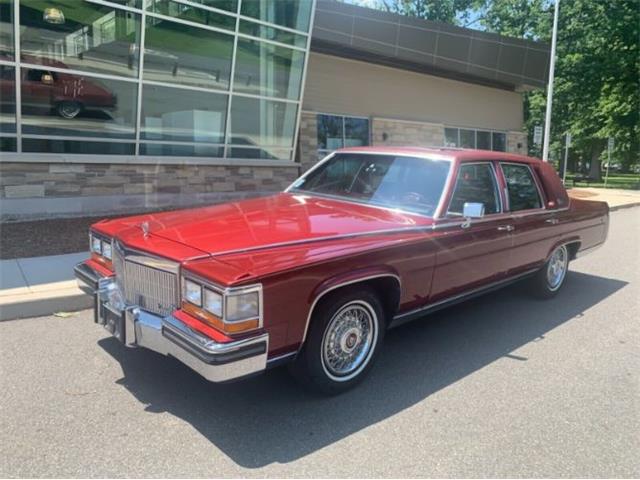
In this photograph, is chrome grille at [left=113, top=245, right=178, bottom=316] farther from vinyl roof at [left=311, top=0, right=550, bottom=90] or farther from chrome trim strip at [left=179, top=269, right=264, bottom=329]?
vinyl roof at [left=311, top=0, right=550, bottom=90]

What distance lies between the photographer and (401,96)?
57.8ft

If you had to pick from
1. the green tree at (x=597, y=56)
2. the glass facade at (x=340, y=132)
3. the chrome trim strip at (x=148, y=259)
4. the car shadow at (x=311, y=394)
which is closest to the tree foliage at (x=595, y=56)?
the green tree at (x=597, y=56)

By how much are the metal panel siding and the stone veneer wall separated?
4.28 meters

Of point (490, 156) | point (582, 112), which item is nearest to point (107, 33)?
point (490, 156)

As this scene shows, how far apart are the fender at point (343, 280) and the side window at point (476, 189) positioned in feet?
3.22

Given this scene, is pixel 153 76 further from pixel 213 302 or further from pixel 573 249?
pixel 213 302

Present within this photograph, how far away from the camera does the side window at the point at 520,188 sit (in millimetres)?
5088

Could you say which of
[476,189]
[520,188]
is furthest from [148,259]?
[520,188]

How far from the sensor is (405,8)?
35.3 metres

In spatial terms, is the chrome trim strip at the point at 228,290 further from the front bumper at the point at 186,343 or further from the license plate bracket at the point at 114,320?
the license plate bracket at the point at 114,320

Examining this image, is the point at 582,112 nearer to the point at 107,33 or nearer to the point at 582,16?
the point at 582,16

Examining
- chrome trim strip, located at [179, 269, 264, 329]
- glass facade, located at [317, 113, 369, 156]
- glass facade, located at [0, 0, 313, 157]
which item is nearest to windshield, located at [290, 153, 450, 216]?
chrome trim strip, located at [179, 269, 264, 329]

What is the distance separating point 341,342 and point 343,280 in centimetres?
51

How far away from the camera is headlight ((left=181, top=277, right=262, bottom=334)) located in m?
2.82
